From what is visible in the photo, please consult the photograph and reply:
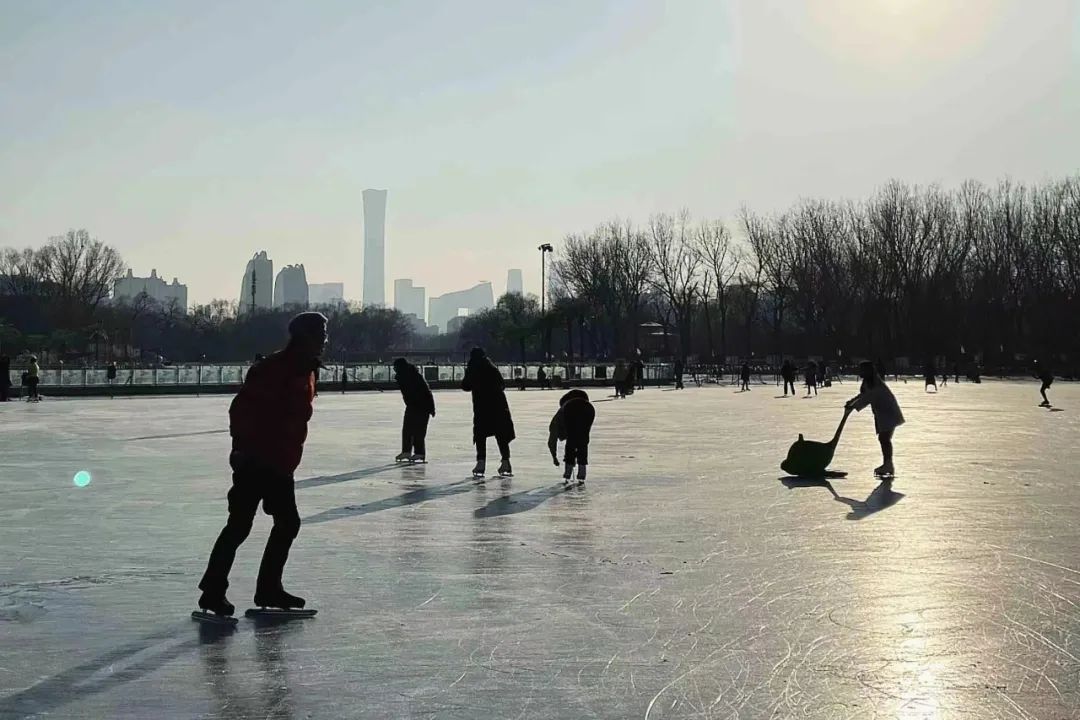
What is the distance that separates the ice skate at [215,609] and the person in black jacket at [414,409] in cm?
951

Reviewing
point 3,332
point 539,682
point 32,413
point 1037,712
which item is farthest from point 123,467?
point 3,332

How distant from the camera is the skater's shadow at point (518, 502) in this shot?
1068 cm

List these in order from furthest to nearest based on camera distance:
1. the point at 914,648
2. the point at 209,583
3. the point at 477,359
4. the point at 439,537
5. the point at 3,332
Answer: the point at 3,332
the point at 477,359
the point at 439,537
the point at 209,583
the point at 914,648

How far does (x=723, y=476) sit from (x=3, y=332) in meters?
68.5

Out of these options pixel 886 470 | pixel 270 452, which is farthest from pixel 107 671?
pixel 886 470

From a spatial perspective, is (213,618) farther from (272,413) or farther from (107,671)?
(272,413)

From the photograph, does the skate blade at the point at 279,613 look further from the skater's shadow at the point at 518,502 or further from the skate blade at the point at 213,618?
the skater's shadow at the point at 518,502

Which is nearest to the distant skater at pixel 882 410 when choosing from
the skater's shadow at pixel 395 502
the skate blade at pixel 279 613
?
the skater's shadow at pixel 395 502

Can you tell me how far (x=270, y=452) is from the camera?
238 inches

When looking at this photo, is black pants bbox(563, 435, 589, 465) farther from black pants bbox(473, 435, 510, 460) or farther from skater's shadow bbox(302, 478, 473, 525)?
skater's shadow bbox(302, 478, 473, 525)

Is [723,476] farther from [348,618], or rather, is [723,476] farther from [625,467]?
[348,618]

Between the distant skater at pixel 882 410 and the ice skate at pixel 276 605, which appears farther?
the distant skater at pixel 882 410

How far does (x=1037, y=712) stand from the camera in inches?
175

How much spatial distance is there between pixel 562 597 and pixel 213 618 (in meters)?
2.02
